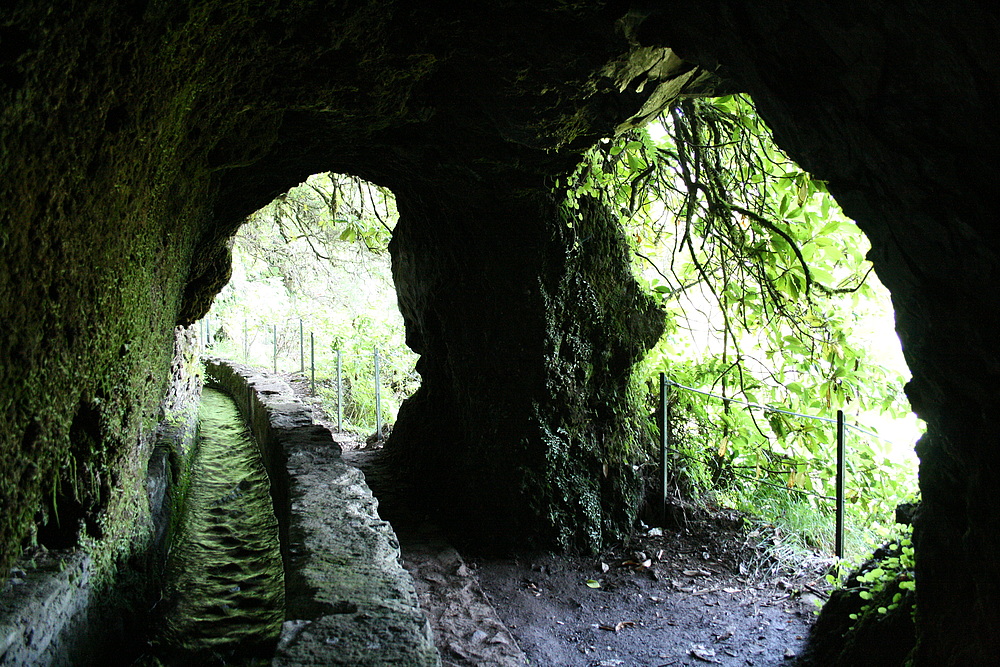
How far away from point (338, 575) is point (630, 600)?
2702 mm

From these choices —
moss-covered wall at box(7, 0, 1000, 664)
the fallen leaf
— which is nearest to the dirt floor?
the fallen leaf

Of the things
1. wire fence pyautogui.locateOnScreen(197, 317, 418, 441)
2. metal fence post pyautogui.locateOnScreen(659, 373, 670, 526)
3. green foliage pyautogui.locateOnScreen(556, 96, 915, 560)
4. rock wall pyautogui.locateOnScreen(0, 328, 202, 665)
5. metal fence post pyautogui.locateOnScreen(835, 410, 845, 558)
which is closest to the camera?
rock wall pyautogui.locateOnScreen(0, 328, 202, 665)

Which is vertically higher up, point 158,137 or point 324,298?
point 324,298

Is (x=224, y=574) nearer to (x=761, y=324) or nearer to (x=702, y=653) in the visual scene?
(x=702, y=653)

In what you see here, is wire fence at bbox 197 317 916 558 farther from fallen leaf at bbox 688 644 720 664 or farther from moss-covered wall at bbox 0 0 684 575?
moss-covered wall at bbox 0 0 684 575

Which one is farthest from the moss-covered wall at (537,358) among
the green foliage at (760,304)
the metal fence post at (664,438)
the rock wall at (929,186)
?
the rock wall at (929,186)

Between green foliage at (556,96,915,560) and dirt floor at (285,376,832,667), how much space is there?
59 centimetres

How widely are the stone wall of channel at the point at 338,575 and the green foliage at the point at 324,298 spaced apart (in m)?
2.92

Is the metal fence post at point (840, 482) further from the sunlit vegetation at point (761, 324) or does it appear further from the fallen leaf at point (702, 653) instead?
the fallen leaf at point (702, 653)

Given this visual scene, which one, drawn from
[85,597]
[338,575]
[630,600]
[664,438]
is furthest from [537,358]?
[85,597]

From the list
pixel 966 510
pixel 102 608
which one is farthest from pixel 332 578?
pixel 966 510

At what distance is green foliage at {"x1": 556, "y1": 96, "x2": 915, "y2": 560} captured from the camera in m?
4.69

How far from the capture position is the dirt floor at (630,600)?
13.4ft

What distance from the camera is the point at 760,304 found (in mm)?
5652
